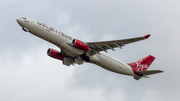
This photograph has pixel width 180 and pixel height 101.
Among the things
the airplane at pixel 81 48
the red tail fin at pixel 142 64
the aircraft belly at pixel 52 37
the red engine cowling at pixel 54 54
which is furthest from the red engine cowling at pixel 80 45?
the red tail fin at pixel 142 64

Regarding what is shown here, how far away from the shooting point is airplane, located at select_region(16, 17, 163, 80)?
45.6 metres

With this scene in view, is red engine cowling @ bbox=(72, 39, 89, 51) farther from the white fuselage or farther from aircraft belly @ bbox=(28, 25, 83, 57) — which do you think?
aircraft belly @ bbox=(28, 25, 83, 57)

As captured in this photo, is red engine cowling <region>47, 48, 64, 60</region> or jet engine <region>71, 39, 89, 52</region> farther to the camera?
red engine cowling <region>47, 48, 64, 60</region>

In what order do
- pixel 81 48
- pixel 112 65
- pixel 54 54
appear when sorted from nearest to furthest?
pixel 81 48 < pixel 112 65 < pixel 54 54

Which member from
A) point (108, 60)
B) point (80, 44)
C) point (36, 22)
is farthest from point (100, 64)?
point (36, 22)

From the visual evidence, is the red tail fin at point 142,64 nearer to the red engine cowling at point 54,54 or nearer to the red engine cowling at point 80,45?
the red engine cowling at point 80,45

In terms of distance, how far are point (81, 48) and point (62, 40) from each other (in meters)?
3.41

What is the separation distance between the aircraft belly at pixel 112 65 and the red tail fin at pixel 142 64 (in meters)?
2.06

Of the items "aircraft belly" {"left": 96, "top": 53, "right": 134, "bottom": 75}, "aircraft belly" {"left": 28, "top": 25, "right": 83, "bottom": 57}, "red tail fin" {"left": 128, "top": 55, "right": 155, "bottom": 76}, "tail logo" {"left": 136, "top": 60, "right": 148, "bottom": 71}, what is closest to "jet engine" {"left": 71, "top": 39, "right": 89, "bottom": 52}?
"aircraft belly" {"left": 28, "top": 25, "right": 83, "bottom": 57}

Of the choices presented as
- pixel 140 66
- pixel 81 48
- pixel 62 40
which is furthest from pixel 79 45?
pixel 140 66

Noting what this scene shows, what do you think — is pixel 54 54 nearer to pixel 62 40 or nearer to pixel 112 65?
pixel 62 40

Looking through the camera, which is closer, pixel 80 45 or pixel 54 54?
pixel 80 45

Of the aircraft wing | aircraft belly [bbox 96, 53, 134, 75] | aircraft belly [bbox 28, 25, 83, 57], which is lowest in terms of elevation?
aircraft belly [bbox 96, 53, 134, 75]

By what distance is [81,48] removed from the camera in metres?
46.9
